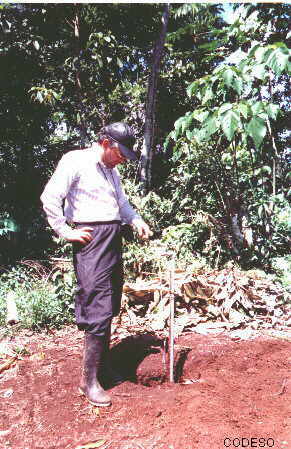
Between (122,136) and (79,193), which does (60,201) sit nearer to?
(79,193)

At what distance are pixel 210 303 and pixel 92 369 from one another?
1700mm

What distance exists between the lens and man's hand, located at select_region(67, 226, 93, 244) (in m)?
2.01

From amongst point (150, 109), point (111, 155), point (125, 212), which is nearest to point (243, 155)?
point (150, 109)

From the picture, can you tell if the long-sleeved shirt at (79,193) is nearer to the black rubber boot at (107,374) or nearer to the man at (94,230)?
the man at (94,230)

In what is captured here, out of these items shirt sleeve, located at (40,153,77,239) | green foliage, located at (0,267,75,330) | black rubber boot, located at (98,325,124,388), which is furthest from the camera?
green foliage, located at (0,267,75,330)

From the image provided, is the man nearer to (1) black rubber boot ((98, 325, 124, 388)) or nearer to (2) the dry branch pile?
(1) black rubber boot ((98, 325, 124, 388))

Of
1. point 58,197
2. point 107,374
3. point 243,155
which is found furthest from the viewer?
point 243,155

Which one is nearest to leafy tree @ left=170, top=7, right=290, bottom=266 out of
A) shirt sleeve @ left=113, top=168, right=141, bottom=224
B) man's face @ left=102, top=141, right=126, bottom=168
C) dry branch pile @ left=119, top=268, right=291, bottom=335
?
dry branch pile @ left=119, top=268, right=291, bottom=335

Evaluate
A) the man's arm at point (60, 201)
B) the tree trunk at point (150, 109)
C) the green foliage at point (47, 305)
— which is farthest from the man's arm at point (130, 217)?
the tree trunk at point (150, 109)

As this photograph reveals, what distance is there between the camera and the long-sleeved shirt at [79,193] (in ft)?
6.54

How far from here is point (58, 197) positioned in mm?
1988

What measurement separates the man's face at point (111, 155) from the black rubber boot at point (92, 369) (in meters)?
1.06

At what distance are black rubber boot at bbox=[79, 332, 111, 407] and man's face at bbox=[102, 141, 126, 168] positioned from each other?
1056 millimetres

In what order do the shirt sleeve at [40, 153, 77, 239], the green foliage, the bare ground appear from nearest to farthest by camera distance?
the bare ground
the shirt sleeve at [40, 153, 77, 239]
the green foliage
